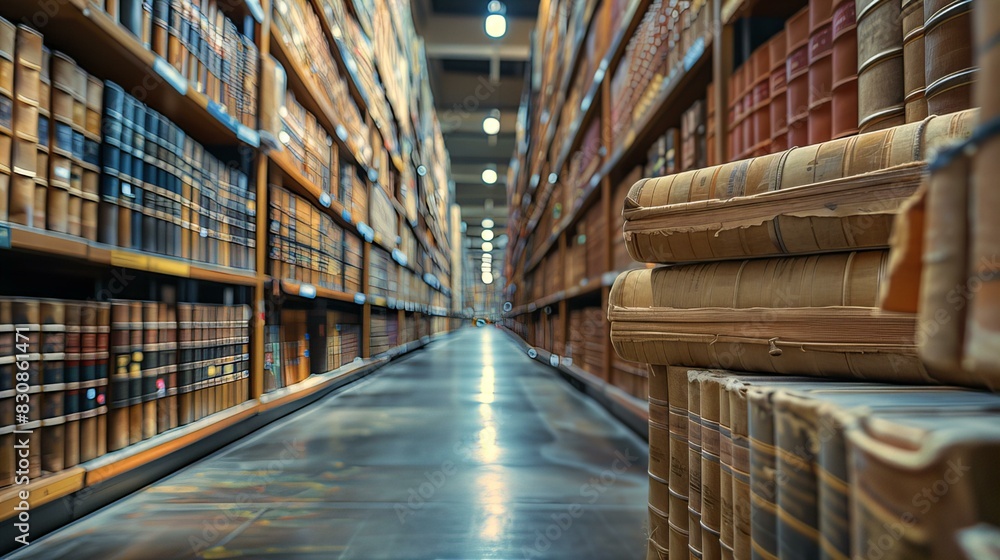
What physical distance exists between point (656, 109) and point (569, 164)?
8.26ft

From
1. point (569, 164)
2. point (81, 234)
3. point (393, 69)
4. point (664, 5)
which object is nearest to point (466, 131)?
point (393, 69)

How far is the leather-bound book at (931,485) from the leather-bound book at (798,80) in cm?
96

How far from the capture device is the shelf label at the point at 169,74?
4.54 feet

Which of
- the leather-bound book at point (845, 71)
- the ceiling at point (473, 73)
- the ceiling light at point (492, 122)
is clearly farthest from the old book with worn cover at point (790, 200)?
the ceiling light at point (492, 122)

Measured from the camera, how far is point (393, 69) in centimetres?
520

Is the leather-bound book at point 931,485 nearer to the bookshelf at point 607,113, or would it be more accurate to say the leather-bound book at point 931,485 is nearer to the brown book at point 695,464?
the brown book at point 695,464

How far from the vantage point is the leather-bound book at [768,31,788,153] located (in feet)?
3.96

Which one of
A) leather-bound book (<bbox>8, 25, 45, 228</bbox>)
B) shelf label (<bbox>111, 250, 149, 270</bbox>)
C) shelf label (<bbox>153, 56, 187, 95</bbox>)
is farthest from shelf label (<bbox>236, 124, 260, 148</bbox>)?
leather-bound book (<bbox>8, 25, 45, 228</bbox>)

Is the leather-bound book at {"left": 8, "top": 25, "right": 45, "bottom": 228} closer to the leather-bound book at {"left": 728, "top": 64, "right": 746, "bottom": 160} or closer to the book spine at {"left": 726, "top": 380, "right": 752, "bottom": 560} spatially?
the book spine at {"left": 726, "top": 380, "right": 752, "bottom": 560}

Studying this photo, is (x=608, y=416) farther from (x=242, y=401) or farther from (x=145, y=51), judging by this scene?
(x=145, y=51)

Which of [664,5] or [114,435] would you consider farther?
[664,5]

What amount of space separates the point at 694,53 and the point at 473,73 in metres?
9.89

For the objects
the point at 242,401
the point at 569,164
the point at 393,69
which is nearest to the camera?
the point at 242,401

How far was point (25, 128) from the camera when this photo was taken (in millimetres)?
1021
